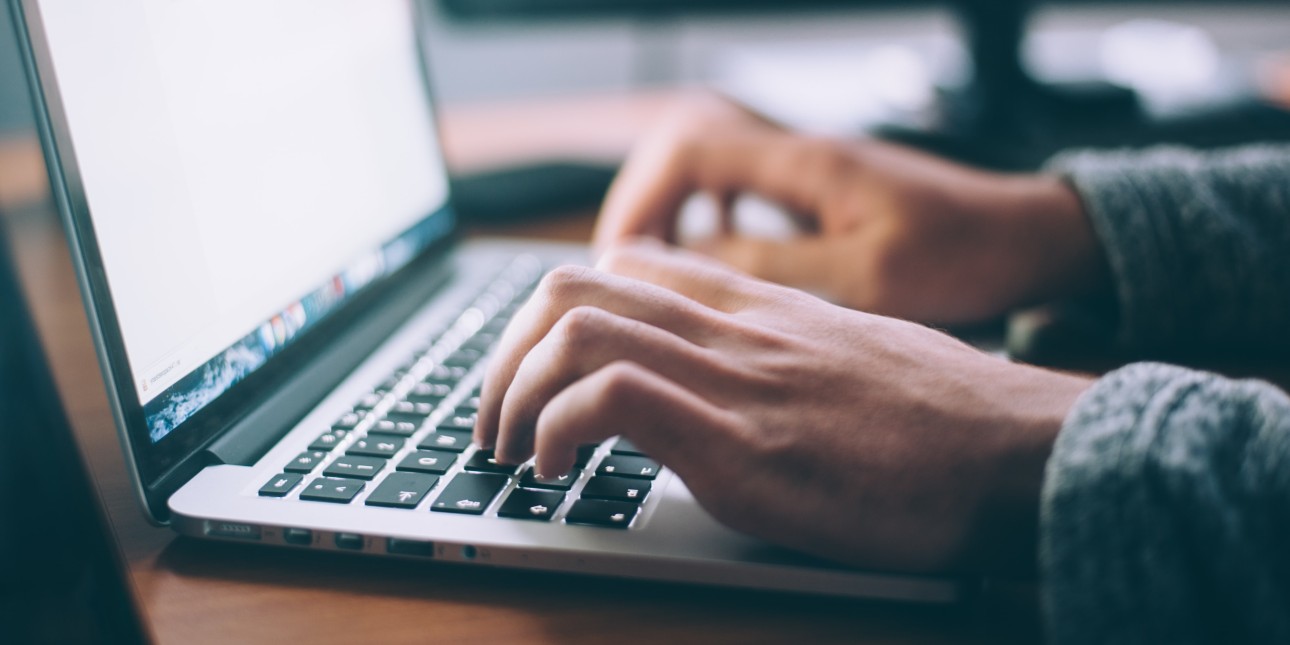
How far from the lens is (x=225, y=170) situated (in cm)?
46

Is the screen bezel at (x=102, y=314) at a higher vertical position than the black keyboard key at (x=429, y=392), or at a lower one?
higher

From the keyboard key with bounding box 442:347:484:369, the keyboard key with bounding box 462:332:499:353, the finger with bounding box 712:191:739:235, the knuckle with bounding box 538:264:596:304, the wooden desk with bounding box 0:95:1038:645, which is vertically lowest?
the wooden desk with bounding box 0:95:1038:645

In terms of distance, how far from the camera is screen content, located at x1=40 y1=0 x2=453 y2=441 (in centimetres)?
38

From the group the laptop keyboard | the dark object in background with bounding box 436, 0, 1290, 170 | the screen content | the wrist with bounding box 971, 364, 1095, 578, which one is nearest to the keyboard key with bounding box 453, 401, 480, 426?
the laptop keyboard

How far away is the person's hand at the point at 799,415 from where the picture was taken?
0.33 metres

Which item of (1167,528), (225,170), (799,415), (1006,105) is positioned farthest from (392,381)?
(1006,105)

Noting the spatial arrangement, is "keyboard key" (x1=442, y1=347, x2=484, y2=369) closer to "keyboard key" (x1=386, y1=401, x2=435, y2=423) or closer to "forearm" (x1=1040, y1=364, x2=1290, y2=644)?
"keyboard key" (x1=386, y1=401, x2=435, y2=423)

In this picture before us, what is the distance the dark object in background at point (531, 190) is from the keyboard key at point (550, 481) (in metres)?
0.49

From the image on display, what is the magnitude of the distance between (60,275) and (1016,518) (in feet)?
2.56

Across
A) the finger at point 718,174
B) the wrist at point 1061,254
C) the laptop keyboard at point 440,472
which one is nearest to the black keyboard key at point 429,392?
the laptop keyboard at point 440,472

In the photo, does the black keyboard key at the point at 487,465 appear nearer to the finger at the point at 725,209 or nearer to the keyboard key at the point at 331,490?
the keyboard key at the point at 331,490

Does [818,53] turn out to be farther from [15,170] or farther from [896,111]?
[15,170]

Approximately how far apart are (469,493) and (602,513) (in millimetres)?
56

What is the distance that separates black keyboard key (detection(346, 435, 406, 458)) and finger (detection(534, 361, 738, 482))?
11 centimetres
